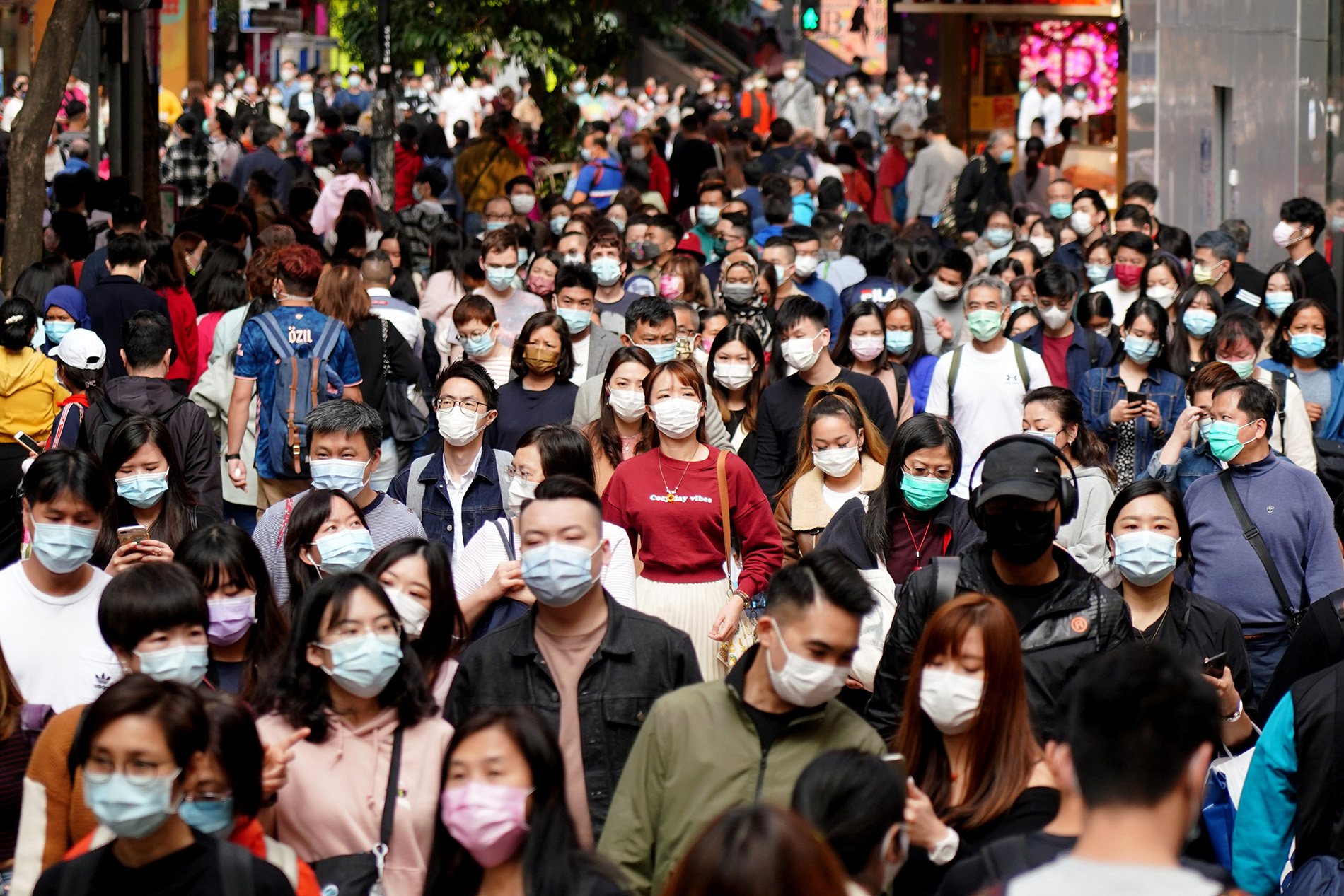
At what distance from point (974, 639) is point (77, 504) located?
288 cm

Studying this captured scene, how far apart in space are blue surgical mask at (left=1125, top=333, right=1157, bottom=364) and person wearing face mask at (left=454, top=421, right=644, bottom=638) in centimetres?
390

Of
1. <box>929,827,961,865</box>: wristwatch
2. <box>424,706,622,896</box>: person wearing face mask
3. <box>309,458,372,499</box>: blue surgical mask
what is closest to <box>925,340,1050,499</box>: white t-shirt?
<box>309,458,372,499</box>: blue surgical mask

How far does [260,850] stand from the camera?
13.5 ft

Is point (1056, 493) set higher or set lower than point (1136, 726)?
higher

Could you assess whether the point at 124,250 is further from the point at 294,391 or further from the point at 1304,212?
the point at 1304,212

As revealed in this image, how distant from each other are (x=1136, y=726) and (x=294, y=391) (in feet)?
20.4

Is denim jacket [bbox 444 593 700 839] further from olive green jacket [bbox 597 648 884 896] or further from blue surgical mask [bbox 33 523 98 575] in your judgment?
blue surgical mask [bbox 33 523 98 575]

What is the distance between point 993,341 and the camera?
9484mm

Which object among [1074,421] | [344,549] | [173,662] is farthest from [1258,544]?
[173,662]

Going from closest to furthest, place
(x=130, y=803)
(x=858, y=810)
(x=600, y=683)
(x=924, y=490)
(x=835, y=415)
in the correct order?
(x=858, y=810), (x=130, y=803), (x=600, y=683), (x=924, y=490), (x=835, y=415)

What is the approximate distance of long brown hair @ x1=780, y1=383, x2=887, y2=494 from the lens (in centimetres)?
723

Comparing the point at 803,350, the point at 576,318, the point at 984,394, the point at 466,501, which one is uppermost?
the point at 576,318

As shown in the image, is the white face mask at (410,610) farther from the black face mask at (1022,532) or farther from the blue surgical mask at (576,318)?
the blue surgical mask at (576,318)

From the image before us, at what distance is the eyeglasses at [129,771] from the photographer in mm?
3830
